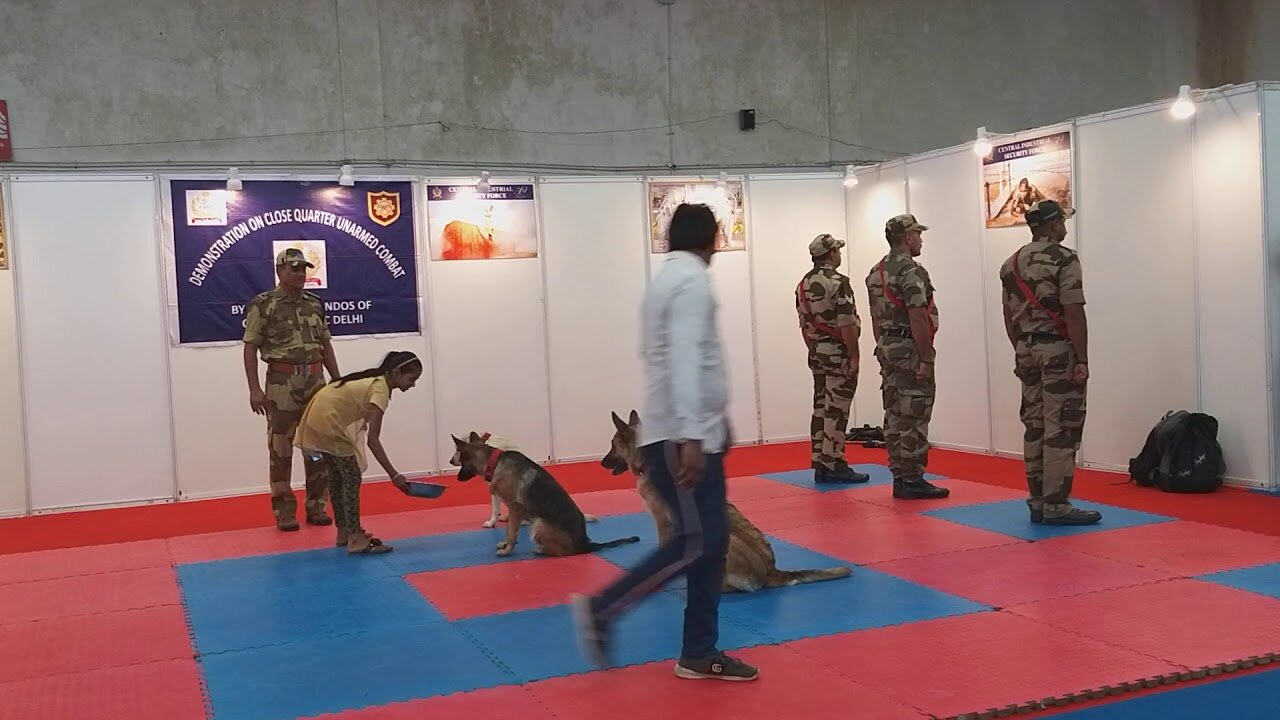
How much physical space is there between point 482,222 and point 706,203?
269 cm

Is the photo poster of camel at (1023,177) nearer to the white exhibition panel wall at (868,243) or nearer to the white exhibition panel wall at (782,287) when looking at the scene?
the white exhibition panel wall at (868,243)

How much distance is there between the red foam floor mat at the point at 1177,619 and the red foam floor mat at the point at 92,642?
452 centimetres

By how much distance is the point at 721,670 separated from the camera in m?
4.66

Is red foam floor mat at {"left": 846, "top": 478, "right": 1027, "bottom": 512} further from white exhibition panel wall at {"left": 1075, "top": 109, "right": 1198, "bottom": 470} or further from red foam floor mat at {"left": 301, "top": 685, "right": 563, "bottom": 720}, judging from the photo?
red foam floor mat at {"left": 301, "top": 685, "right": 563, "bottom": 720}

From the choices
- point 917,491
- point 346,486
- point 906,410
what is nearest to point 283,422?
point 346,486

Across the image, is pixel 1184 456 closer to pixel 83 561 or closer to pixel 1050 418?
pixel 1050 418

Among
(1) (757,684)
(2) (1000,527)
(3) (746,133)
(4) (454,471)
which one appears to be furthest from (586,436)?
(1) (757,684)

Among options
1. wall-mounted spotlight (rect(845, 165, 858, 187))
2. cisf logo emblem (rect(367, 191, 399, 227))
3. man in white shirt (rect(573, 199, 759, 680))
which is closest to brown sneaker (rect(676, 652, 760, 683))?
man in white shirt (rect(573, 199, 759, 680))

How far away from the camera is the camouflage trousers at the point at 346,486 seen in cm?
771

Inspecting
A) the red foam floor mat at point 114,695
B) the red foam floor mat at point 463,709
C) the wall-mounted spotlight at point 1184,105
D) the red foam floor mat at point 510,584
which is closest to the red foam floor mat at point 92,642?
the red foam floor mat at point 114,695

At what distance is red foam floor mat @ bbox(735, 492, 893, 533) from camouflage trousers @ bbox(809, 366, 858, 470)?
0.66m

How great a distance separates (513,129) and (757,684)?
29.1 ft

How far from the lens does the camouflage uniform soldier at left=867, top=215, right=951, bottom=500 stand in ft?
28.8

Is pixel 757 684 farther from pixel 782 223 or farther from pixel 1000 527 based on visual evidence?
pixel 782 223
